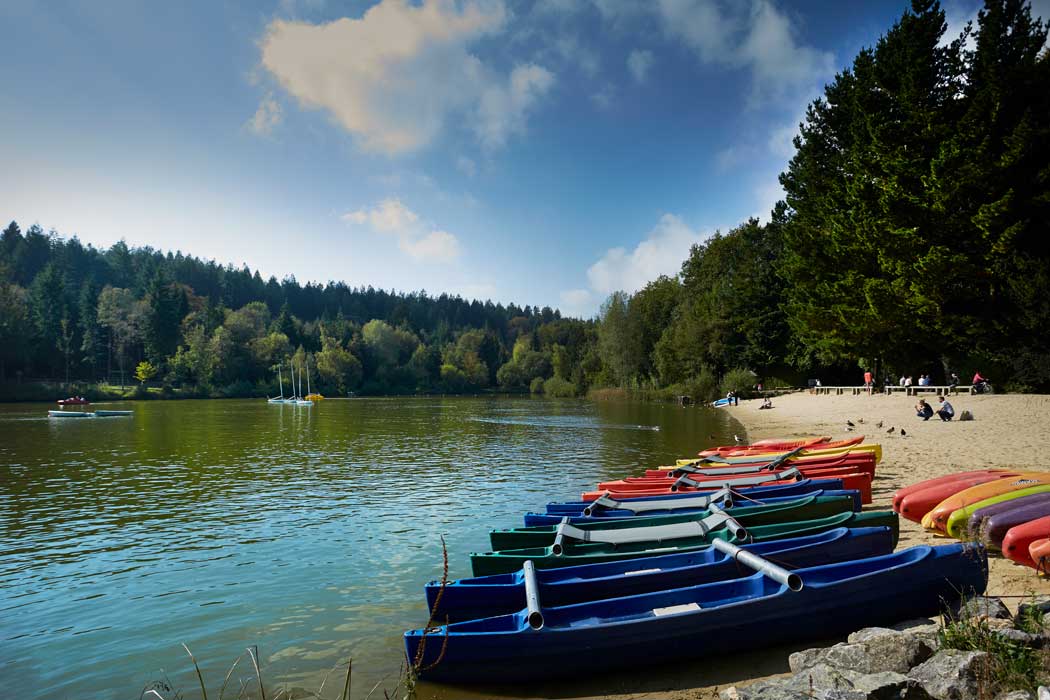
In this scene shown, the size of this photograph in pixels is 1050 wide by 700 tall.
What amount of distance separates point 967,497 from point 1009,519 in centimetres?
124

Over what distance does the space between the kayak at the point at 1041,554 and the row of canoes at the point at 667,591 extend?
0.89m

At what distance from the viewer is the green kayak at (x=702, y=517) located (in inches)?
320

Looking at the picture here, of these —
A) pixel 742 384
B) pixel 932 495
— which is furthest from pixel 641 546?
pixel 742 384

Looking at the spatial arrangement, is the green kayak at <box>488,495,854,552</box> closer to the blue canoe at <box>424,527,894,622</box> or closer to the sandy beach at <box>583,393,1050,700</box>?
the sandy beach at <box>583,393,1050,700</box>

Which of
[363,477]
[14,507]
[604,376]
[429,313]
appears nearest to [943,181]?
[363,477]

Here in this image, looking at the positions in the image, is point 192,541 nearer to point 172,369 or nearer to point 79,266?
point 172,369

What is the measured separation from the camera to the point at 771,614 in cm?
593

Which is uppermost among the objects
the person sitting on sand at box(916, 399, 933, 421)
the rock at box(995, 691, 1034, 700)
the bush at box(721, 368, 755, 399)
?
the bush at box(721, 368, 755, 399)

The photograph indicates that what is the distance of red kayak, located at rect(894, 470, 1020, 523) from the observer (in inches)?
388

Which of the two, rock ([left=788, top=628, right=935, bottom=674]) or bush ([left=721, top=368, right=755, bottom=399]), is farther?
bush ([left=721, top=368, right=755, bottom=399])

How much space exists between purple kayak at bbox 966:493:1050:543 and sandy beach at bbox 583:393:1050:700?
411 mm

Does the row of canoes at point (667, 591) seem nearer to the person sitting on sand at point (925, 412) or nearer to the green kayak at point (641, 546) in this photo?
the green kayak at point (641, 546)

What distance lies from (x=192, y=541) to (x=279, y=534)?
1.62 meters

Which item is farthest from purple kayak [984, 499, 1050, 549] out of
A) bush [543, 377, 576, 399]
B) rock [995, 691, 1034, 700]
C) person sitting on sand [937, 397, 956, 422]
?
bush [543, 377, 576, 399]
